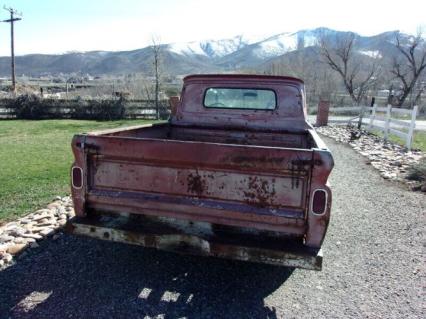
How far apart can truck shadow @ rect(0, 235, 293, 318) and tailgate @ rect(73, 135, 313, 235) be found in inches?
28.2

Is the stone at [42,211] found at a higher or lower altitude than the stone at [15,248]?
higher

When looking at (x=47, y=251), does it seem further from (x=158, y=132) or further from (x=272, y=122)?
(x=272, y=122)

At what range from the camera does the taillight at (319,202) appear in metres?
2.63

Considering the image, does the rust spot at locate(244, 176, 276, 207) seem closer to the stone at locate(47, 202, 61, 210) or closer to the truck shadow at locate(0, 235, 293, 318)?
the truck shadow at locate(0, 235, 293, 318)

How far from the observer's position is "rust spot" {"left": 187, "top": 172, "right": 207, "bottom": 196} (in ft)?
9.47

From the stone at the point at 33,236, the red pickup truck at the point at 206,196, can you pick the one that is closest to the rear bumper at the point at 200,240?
the red pickup truck at the point at 206,196

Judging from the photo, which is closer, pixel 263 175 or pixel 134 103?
pixel 263 175

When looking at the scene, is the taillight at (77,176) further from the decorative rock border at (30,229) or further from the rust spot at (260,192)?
the rust spot at (260,192)

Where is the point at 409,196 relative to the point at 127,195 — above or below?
below

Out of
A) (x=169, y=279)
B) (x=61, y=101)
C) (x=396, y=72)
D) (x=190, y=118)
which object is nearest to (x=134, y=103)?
(x=61, y=101)

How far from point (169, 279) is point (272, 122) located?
2358 millimetres

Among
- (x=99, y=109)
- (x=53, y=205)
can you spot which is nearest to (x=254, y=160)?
(x=53, y=205)

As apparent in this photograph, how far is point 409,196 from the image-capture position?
6.40 m

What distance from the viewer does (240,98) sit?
4910 millimetres
